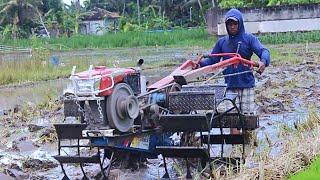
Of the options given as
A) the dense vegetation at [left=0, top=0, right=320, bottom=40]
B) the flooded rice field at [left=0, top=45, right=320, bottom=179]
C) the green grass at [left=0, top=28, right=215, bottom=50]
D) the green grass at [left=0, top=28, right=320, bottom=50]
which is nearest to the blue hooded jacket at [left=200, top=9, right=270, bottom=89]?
the flooded rice field at [left=0, top=45, right=320, bottom=179]

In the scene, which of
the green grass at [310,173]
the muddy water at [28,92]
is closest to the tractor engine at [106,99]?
the green grass at [310,173]

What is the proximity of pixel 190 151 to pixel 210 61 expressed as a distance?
1.73 m

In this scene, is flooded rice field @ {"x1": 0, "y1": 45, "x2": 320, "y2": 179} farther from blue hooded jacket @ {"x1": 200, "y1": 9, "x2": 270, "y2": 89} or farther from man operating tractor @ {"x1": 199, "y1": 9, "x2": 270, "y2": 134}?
blue hooded jacket @ {"x1": 200, "y1": 9, "x2": 270, "y2": 89}

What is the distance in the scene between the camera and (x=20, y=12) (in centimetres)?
4762

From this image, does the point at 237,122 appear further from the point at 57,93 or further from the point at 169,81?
the point at 57,93

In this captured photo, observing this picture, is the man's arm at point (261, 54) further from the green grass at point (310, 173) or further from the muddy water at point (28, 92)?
the muddy water at point (28, 92)

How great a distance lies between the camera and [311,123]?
8500 mm

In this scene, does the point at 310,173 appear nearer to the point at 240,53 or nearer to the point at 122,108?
the point at 122,108

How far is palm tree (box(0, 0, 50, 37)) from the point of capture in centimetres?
4641

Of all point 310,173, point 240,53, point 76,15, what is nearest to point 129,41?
point 76,15

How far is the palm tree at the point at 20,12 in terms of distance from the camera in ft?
152

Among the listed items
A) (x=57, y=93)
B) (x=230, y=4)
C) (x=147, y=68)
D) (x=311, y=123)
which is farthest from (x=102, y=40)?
(x=311, y=123)

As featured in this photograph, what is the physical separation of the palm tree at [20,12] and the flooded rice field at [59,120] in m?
27.3

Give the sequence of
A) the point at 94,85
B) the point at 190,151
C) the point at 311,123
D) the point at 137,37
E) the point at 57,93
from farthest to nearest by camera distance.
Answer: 1. the point at 137,37
2. the point at 57,93
3. the point at 311,123
4. the point at 190,151
5. the point at 94,85
